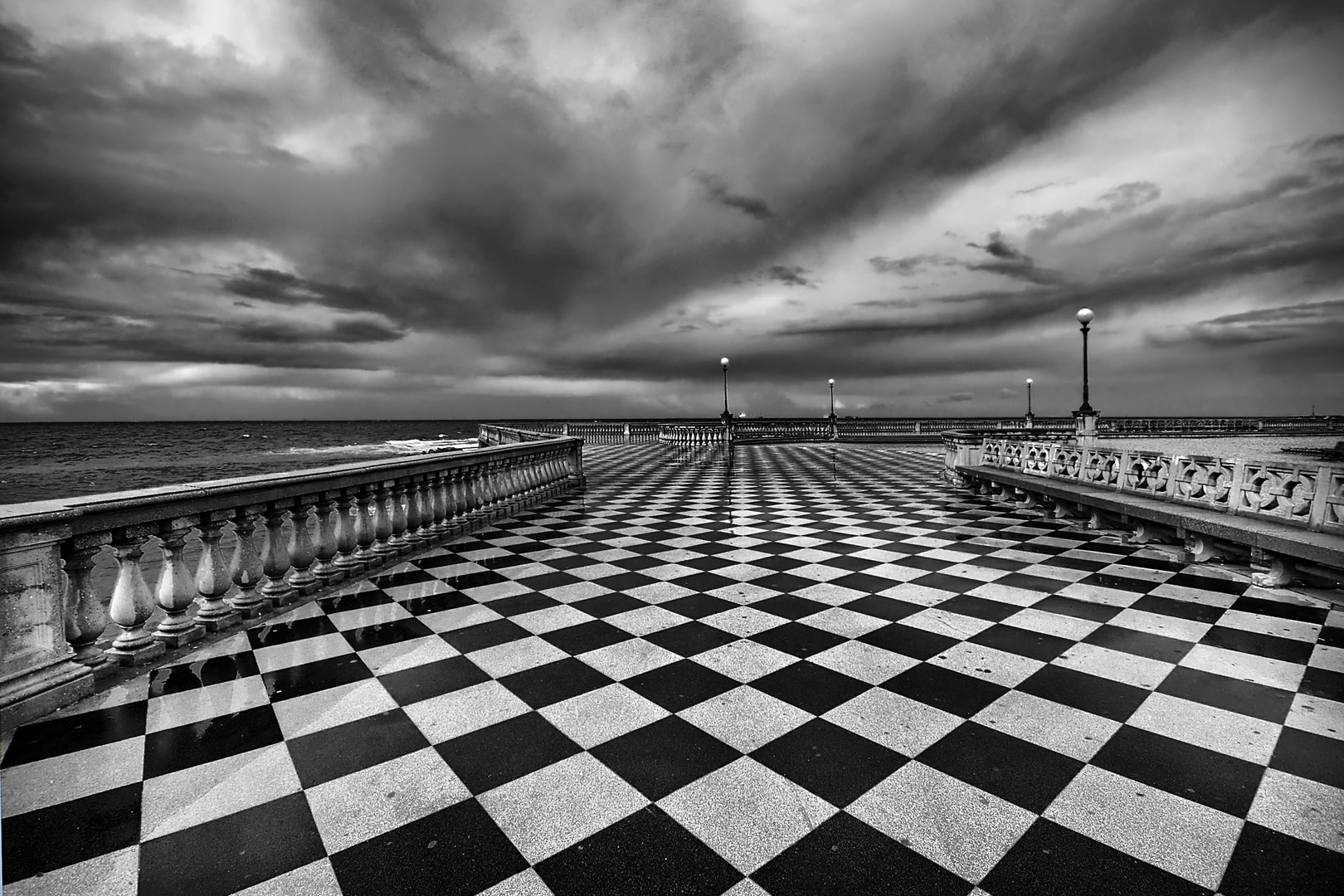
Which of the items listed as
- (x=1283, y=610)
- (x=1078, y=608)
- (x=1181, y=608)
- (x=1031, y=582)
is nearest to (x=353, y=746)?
(x=1078, y=608)

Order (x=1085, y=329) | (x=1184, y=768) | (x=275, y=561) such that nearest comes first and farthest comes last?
(x=1184, y=768) → (x=275, y=561) → (x=1085, y=329)

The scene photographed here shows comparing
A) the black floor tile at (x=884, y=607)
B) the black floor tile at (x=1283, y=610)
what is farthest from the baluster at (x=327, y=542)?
the black floor tile at (x=1283, y=610)

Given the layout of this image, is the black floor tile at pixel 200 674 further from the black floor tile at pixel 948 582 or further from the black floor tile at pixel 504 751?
the black floor tile at pixel 948 582

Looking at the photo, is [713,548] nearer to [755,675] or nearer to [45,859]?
[755,675]

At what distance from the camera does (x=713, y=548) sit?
6.88 metres

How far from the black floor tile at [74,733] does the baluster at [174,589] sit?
2.58 feet

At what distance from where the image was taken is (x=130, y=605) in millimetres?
3627

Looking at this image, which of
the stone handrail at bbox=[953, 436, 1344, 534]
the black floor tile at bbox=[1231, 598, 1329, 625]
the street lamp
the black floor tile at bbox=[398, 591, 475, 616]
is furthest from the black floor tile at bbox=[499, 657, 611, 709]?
the street lamp

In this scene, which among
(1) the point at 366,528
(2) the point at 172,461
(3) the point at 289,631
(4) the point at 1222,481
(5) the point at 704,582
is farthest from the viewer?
(2) the point at 172,461

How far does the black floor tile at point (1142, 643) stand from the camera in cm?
373

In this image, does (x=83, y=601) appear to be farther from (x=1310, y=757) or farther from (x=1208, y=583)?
(x=1208, y=583)

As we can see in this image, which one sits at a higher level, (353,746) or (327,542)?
(327,542)

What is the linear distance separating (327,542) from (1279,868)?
6.01 metres

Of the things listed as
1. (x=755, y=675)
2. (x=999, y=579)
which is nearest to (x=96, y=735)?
(x=755, y=675)
